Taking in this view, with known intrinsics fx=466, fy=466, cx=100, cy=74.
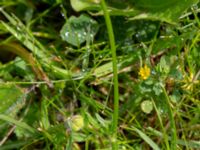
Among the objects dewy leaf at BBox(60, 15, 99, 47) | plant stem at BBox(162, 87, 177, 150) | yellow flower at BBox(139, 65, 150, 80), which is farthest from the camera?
dewy leaf at BBox(60, 15, 99, 47)

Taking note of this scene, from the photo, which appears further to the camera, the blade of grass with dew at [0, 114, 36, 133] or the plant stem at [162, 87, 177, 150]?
the blade of grass with dew at [0, 114, 36, 133]

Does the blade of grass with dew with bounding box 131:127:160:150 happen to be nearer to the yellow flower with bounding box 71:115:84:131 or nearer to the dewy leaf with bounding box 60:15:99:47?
the yellow flower with bounding box 71:115:84:131

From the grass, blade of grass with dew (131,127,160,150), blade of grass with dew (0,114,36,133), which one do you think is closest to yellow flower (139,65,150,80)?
the grass

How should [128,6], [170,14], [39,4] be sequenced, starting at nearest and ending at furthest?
1. [170,14]
2. [128,6]
3. [39,4]

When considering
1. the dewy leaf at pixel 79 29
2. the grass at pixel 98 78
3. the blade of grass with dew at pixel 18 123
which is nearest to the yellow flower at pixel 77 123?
the grass at pixel 98 78

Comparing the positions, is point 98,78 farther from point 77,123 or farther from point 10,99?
point 10,99

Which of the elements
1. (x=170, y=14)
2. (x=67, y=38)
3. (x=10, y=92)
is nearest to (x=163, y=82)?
(x=170, y=14)

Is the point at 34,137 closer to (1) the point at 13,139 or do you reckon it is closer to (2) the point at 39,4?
(1) the point at 13,139

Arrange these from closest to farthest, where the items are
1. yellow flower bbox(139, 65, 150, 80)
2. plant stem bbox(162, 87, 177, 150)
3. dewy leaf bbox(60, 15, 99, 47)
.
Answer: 1. plant stem bbox(162, 87, 177, 150)
2. yellow flower bbox(139, 65, 150, 80)
3. dewy leaf bbox(60, 15, 99, 47)
